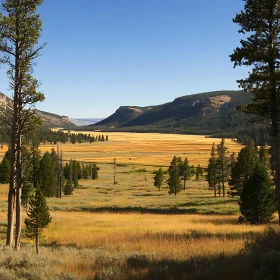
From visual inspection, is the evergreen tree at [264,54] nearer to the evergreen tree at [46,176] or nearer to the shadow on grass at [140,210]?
the shadow on grass at [140,210]

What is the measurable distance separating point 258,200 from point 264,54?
15.9 metres

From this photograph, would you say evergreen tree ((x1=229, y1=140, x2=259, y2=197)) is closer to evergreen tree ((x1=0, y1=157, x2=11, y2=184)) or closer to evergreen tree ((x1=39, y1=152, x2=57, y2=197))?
evergreen tree ((x1=39, y1=152, x2=57, y2=197))

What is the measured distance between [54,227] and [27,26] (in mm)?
16709

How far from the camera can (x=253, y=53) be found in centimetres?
1343

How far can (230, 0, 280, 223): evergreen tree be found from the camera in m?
13.3

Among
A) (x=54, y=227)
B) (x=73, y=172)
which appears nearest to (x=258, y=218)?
(x=54, y=227)

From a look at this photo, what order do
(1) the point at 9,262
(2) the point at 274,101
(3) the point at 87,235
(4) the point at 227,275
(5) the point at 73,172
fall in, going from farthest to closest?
(5) the point at 73,172 → (3) the point at 87,235 → (2) the point at 274,101 → (1) the point at 9,262 → (4) the point at 227,275

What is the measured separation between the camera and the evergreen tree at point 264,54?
525 inches

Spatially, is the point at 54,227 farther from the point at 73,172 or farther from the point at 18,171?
the point at 73,172

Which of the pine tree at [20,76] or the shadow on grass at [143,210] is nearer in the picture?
the pine tree at [20,76]

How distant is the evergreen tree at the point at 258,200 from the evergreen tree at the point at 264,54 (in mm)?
12997

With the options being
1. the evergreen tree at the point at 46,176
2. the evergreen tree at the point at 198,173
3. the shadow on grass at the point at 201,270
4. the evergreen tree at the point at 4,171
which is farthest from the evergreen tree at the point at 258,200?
the evergreen tree at the point at 198,173

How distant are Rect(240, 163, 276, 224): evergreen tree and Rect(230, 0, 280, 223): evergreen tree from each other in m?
13.0

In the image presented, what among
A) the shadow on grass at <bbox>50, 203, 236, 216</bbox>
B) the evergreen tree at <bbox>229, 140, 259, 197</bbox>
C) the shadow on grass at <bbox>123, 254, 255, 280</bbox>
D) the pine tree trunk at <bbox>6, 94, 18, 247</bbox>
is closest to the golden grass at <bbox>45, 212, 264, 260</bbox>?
the shadow on grass at <bbox>123, 254, 255, 280</bbox>
